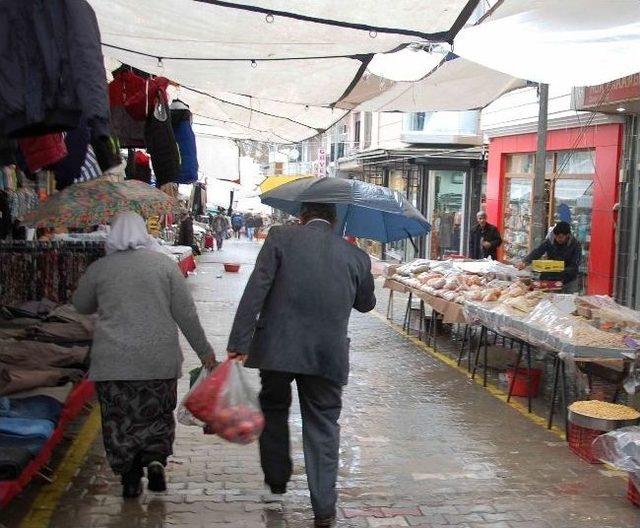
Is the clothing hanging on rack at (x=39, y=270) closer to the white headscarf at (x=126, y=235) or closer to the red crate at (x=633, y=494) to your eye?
the white headscarf at (x=126, y=235)

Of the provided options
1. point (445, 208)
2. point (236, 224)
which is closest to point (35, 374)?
point (445, 208)

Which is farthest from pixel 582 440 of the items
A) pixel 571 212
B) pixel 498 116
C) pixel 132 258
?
pixel 498 116

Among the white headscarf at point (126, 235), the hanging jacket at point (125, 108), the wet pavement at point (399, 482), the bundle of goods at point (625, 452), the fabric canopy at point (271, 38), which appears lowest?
the wet pavement at point (399, 482)

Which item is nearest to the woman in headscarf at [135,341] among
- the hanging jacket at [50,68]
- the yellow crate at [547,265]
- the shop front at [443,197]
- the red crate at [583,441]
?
the hanging jacket at [50,68]

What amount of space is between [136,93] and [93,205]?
1.05m

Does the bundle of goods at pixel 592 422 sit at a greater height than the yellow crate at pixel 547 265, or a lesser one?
lesser

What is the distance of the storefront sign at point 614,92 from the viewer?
1078 centimetres

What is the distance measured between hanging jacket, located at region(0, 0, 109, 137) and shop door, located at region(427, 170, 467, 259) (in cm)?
2201

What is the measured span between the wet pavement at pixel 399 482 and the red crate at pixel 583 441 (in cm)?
7

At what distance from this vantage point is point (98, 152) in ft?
22.0

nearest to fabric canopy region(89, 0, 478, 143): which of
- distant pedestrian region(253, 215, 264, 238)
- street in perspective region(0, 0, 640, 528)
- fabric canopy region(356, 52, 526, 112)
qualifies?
street in perspective region(0, 0, 640, 528)

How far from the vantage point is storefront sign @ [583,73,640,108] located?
1078 centimetres

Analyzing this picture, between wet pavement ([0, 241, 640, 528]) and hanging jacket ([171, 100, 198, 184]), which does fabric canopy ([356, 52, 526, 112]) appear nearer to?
hanging jacket ([171, 100, 198, 184])

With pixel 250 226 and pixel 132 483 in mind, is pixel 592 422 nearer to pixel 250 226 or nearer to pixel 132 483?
pixel 132 483
